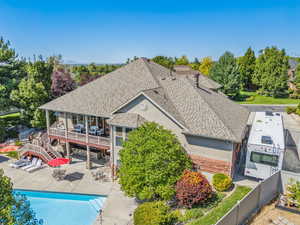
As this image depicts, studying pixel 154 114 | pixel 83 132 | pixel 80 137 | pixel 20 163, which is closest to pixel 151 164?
pixel 154 114

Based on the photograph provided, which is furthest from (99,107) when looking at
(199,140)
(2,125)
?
(2,125)

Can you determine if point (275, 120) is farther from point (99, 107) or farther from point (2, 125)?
point (2, 125)

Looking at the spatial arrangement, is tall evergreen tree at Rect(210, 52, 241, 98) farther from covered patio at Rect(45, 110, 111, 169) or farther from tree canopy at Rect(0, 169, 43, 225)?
tree canopy at Rect(0, 169, 43, 225)

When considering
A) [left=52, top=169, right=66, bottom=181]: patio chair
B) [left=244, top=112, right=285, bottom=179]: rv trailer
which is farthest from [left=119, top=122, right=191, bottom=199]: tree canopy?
[left=52, top=169, right=66, bottom=181]: patio chair

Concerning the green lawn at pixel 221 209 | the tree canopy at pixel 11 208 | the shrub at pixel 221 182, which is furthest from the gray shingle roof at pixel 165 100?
the tree canopy at pixel 11 208

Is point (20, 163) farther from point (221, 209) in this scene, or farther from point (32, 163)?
point (221, 209)

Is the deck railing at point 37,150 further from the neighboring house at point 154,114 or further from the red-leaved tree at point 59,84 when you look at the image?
the red-leaved tree at point 59,84
